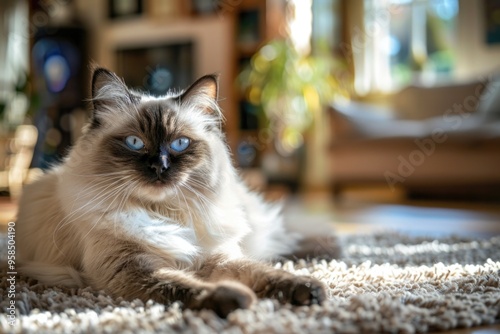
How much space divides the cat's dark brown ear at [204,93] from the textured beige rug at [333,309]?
575mm

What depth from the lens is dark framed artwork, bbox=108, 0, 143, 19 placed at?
8.02m

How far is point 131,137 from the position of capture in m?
1.46

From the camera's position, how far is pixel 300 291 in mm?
1221

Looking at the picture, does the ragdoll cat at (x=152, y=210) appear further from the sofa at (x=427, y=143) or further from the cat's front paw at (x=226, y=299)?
the sofa at (x=427, y=143)

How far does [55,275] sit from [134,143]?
1.47ft

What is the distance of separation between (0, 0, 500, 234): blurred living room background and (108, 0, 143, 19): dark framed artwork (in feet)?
0.06

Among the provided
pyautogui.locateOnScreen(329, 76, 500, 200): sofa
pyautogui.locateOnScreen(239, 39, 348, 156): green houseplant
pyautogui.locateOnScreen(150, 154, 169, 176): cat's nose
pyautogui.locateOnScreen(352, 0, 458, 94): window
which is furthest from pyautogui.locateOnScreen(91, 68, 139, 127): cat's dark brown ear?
pyautogui.locateOnScreen(352, 0, 458, 94): window

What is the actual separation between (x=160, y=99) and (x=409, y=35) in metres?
5.54

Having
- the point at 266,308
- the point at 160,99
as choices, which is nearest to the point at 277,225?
the point at 160,99

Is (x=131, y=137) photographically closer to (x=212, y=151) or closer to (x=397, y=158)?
(x=212, y=151)

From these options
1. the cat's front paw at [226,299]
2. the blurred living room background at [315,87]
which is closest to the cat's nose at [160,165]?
the cat's front paw at [226,299]

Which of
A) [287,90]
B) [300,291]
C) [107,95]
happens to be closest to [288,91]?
[287,90]

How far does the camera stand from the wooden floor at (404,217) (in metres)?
2.89

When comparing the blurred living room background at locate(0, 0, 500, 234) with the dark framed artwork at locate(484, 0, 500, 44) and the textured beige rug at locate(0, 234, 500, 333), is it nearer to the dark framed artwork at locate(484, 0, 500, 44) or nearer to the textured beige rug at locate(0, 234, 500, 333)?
the dark framed artwork at locate(484, 0, 500, 44)
